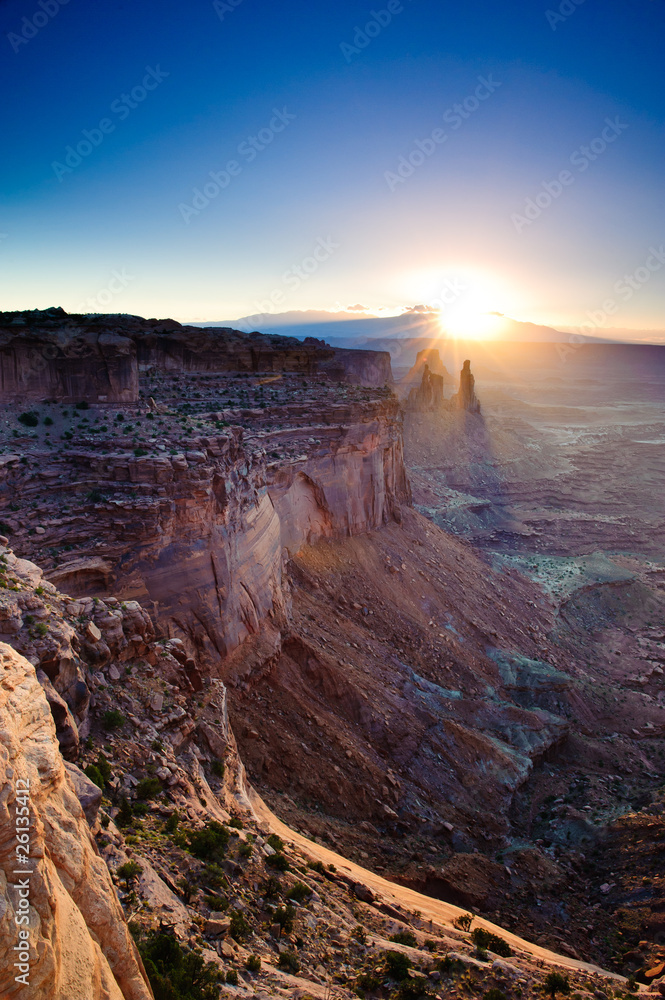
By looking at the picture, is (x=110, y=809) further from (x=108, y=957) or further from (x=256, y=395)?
(x=256, y=395)

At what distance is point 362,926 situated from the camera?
1062cm

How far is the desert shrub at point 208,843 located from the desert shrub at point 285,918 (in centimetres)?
130

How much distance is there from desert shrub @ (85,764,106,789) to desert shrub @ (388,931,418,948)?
6266mm

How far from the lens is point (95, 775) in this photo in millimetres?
9039

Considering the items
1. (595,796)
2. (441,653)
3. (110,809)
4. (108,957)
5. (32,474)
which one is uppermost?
(32,474)

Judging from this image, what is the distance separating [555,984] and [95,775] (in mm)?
9178

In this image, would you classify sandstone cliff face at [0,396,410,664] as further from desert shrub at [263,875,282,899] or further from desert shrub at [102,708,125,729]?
desert shrub at [263,875,282,899]

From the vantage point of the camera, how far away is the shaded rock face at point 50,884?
426 centimetres

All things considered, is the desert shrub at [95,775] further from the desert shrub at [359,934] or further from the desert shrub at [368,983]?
the desert shrub at [359,934]

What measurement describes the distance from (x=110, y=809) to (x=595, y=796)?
2043cm

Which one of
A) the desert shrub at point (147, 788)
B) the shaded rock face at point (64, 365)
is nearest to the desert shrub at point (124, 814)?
the desert shrub at point (147, 788)

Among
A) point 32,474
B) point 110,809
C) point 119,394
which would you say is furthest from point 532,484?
point 110,809

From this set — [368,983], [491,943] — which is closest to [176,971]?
[368,983]

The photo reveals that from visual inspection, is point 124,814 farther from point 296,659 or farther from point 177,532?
point 296,659
